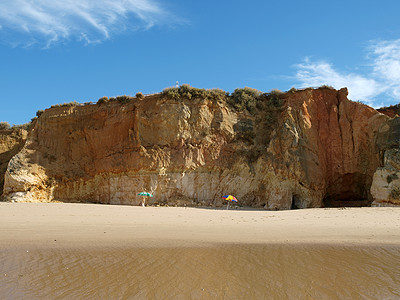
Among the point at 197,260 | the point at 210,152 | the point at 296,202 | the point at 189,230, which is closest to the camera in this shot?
the point at 197,260

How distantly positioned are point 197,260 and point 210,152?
16159mm

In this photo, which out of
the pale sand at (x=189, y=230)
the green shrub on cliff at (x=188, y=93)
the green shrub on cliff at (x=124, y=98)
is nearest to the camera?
the pale sand at (x=189, y=230)

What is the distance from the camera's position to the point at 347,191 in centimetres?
2350

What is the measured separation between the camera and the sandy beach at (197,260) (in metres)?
4.93

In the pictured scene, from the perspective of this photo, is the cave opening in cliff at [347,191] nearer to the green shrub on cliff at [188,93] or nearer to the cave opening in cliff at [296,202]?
the cave opening in cliff at [296,202]

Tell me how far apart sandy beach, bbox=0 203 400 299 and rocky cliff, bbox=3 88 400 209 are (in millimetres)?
10565

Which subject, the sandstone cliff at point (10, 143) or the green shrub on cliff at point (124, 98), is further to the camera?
the sandstone cliff at point (10, 143)

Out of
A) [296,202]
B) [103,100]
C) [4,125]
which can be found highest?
[103,100]

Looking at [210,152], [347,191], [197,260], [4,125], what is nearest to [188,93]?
[210,152]

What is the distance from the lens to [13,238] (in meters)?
8.16

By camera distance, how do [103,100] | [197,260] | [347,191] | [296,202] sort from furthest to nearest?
1. [103,100]
2. [347,191]
3. [296,202]
4. [197,260]

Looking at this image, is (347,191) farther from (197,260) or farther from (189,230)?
(197,260)

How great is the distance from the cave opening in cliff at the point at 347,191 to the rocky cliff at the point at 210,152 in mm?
76

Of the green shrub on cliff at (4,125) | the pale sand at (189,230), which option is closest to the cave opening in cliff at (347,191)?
the pale sand at (189,230)
